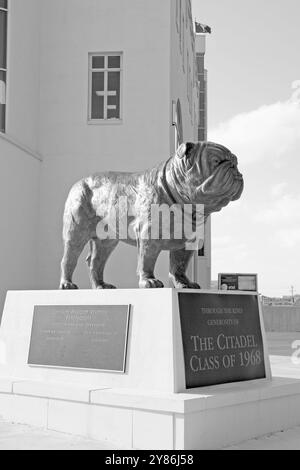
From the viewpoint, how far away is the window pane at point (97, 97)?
1633 cm

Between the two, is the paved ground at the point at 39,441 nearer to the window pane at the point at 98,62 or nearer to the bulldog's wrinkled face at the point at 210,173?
the bulldog's wrinkled face at the point at 210,173

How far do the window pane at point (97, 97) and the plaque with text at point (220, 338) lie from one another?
10.8 m

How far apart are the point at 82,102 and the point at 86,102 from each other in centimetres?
11

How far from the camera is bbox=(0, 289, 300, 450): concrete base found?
495 cm

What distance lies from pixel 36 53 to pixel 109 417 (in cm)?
1330

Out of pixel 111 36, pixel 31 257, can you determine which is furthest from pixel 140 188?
pixel 111 36

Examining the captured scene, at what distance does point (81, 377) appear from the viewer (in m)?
5.94

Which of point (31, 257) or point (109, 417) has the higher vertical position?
point (31, 257)

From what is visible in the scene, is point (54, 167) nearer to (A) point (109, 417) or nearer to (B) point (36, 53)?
(B) point (36, 53)

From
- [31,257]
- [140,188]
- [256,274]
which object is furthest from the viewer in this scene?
[256,274]

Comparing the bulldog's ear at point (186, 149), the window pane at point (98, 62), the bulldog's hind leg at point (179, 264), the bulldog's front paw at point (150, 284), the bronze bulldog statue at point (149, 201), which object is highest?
the window pane at point (98, 62)

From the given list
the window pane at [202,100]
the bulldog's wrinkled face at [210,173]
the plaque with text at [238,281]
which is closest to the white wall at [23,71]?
the plaque with text at [238,281]

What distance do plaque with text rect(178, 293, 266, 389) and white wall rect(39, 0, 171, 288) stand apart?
9.94 metres

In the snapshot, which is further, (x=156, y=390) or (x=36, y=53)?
(x=36, y=53)
